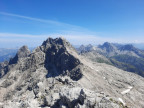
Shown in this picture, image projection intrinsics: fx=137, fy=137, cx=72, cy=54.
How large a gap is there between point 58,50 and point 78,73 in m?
68.1

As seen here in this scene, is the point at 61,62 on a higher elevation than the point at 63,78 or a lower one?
lower

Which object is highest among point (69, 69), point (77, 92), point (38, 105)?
point (77, 92)

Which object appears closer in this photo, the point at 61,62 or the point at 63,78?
the point at 63,78

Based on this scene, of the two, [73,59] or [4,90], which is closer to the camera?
[4,90]

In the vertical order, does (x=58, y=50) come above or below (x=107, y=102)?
below

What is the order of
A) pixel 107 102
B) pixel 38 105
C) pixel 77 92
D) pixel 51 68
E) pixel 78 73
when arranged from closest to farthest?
pixel 107 102
pixel 77 92
pixel 38 105
pixel 78 73
pixel 51 68

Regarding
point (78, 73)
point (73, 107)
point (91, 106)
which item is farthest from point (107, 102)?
point (78, 73)

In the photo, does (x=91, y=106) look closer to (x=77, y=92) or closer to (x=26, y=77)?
(x=77, y=92)

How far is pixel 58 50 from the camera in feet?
640

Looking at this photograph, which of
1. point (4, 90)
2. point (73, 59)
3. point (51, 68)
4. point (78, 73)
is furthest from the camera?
point (51, 68)

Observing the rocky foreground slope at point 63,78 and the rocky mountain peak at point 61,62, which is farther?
the rocky mountain peak at point 61,62

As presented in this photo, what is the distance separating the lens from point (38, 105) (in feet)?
122

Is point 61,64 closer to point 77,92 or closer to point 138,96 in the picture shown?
point 138,96

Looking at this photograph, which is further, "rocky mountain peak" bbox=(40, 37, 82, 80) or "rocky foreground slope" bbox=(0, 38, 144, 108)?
"rocky mountain peak" bbox=(40, 37, 82, 80)
